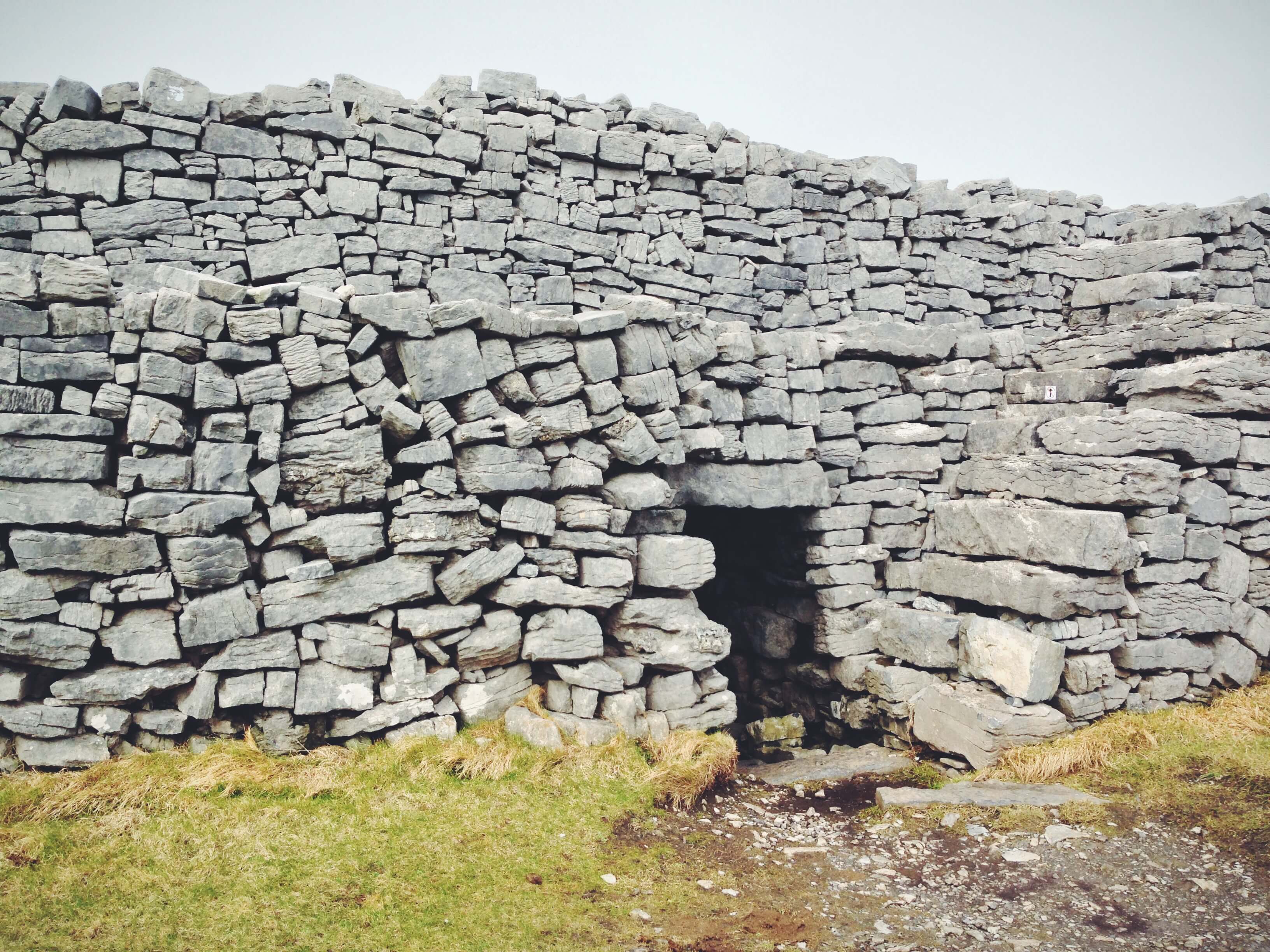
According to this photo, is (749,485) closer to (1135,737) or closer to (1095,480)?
(1095,480)

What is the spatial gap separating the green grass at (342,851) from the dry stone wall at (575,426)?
0.53 m

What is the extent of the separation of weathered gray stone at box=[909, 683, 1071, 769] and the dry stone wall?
43mm

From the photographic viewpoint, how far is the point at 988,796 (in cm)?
777

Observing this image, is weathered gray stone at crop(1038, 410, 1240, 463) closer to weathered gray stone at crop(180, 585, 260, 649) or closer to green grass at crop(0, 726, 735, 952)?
green grass at crop(0, 726, 735, 952)

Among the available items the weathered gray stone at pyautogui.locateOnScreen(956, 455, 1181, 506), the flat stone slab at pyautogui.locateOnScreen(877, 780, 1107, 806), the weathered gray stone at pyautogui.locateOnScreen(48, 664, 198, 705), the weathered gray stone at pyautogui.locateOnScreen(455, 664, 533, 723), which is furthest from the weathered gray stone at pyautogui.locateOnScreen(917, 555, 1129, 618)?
the weathered gray stone at pyautogui.locateOnScreen(48, 664, 198, 705)

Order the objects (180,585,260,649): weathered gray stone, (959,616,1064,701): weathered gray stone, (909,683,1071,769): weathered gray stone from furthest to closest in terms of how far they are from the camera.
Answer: (959,616,1064,701): weathered gray stone → (909,683,1071,769): weathered gray stone → (180,585,260,649): weathered gray stone

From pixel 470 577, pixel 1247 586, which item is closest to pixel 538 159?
pixel 470 577

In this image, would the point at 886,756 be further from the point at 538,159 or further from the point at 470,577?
the point at 538,159

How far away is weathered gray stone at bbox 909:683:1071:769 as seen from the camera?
8.78 metres

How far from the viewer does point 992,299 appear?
46.4ft

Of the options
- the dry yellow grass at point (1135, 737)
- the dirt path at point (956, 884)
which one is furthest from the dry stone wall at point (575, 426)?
the dirt path at point (956, 884)

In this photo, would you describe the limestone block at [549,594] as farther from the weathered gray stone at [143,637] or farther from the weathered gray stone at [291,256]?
the weathered gray stone at [291,256]

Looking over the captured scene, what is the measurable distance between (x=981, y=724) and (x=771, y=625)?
142 inches

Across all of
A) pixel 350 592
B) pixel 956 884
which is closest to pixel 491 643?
pixel 350 592
